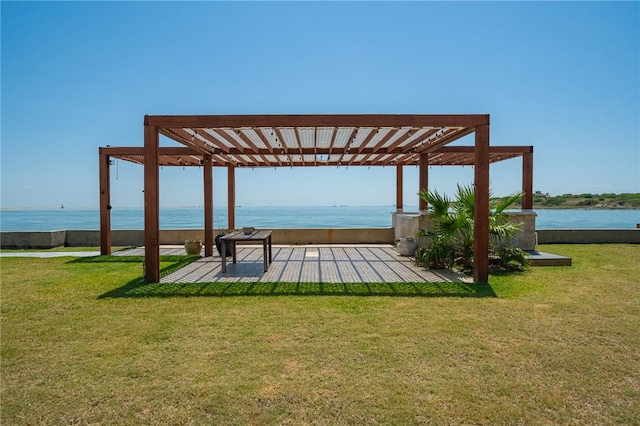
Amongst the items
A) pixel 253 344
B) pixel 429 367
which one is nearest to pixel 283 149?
pixel 253 344

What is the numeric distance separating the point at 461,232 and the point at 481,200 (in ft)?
4.61

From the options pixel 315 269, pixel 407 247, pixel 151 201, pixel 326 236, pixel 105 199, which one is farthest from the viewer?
pixel 326 236

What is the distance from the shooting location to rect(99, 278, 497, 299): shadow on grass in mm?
5473

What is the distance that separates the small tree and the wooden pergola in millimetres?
952

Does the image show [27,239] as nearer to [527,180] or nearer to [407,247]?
[407,247]

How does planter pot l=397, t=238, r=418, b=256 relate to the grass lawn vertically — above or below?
above

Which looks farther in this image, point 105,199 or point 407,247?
point 105,199

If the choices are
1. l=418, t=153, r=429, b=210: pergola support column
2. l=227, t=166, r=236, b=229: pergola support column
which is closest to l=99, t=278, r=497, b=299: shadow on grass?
l=418, t=153, r=429, b=210: pergola support column

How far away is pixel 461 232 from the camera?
758 cm

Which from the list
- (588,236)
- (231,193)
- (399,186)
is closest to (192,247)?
(231,193)

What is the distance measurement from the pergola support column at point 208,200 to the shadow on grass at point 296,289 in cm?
364

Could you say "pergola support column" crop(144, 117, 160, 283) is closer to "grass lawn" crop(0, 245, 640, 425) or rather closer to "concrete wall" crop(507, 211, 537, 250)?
"grass lawn" crop(0, 245, 640, 425)

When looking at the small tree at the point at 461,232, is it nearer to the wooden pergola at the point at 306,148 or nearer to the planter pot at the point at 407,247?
the wooden pergola at the point at 306,148

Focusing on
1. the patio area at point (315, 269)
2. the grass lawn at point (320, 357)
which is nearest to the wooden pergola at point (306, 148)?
the patio area at point (315, 269)
